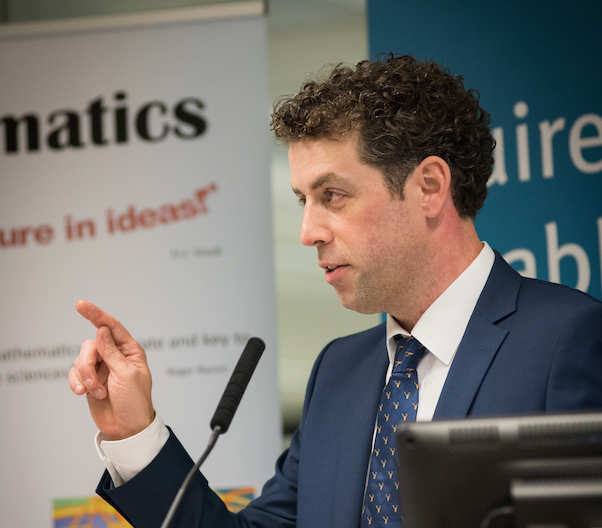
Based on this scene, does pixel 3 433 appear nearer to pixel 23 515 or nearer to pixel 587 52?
pixel 23 515

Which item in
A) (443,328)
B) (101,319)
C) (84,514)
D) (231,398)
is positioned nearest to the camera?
(231,398)

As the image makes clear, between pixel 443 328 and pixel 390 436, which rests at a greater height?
pixel 443 328

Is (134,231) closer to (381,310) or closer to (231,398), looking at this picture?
(381,310)

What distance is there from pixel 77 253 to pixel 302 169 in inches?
65.1

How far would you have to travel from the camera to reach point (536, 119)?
2.34m

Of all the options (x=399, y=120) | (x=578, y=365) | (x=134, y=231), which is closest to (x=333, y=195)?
(x=399, y=120)

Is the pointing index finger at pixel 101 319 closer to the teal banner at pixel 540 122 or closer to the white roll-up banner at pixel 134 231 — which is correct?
the white roll-up banner at pixel 134 231

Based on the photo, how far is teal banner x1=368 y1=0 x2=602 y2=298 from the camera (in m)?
2.27

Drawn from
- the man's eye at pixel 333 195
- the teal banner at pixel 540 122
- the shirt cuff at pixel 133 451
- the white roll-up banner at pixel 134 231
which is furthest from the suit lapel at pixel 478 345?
the white roll-up banner at pixel 134 231

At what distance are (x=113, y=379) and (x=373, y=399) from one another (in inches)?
22.7

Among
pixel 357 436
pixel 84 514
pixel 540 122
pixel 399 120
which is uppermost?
pixel 540 122

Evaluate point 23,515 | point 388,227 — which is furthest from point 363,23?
point 23,515

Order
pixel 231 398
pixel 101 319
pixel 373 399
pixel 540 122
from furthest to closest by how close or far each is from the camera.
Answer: pixel 540 122 < pixel 373 399 < pixel 101 319 < pixel 231 398

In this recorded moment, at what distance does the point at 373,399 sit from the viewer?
1491 mm
